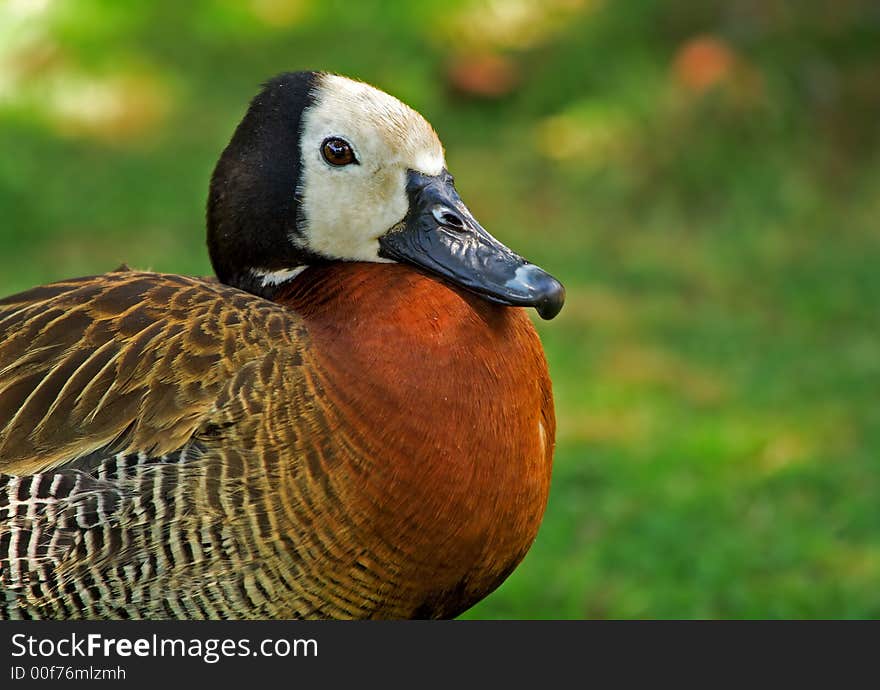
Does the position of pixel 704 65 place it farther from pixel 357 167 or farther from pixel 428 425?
pixel 428 425

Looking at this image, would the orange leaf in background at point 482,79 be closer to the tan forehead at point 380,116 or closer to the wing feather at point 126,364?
the tan forehead at point 380,116

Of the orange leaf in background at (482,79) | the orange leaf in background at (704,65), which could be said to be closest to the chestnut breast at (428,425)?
the orange leaf in background at (704,65)

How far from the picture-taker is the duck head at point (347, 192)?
A: 8.02 ft

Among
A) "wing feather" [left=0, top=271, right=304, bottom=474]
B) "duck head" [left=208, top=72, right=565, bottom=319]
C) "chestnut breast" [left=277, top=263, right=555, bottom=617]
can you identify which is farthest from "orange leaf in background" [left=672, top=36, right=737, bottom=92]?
"wing feather" [left=0, top=271, right=304, bottom=474]

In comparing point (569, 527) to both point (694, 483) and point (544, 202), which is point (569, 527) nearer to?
point (694, 483)

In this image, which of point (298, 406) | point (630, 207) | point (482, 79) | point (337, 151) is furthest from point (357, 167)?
point (482, 79)

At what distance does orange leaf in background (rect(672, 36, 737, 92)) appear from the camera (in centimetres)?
610

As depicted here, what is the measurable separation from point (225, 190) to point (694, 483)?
220 centimetres

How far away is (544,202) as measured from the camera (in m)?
6.09

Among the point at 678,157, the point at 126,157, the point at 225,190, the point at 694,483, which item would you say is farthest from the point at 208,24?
the point at 225,190

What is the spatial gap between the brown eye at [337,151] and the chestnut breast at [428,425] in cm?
20

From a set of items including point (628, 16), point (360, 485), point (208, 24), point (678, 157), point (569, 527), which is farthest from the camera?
point (208, 24)

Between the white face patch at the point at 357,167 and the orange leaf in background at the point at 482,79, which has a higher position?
the orange leaf in background at the point at 482,79

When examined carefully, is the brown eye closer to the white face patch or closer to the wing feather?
the white face patch
